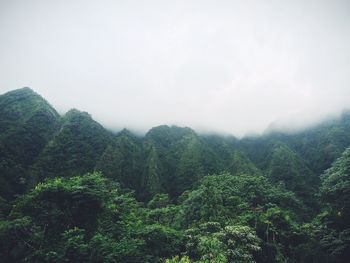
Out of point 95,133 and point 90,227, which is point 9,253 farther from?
point 95,133

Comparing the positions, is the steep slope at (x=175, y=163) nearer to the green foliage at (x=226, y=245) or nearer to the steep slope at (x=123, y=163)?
the steep slope at (x=123, y=163)

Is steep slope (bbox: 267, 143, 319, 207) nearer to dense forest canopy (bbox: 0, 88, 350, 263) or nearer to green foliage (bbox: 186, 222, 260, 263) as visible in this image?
dense forest canopy (bbox: 0, 88, 350, 263)

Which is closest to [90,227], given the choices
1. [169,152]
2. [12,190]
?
[12,190]

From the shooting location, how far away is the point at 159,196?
50.6 m

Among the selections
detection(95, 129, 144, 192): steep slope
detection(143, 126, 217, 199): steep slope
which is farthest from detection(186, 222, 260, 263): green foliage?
detection(95, 129, 144, 192): steep slope

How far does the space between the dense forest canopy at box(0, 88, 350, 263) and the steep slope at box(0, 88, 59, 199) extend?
19 centimetres

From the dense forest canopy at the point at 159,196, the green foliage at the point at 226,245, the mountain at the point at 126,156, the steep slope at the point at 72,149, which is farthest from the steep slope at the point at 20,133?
the green foliage at the point at 226,245

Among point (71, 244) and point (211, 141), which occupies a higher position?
point (211, 141)

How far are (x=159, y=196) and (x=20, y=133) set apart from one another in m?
25.9

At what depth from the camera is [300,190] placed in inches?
2211

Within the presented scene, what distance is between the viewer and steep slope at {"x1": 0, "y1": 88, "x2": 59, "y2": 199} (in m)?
43.9

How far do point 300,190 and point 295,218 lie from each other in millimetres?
18520

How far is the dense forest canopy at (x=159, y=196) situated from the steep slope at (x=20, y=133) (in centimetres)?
19

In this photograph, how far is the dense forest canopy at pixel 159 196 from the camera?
20766 millimetres
